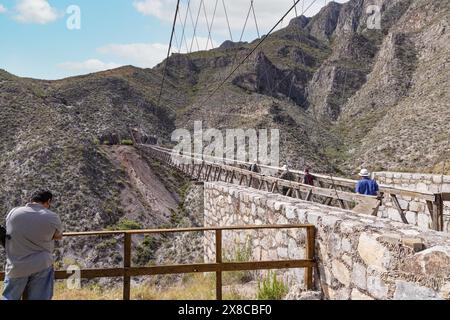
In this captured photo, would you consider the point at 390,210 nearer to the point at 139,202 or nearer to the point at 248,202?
the point at 248,202

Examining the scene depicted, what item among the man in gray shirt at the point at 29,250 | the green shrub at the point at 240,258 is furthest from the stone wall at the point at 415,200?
the man in gray shirt at the point at 29,250

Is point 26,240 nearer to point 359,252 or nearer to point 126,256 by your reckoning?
point 126,256

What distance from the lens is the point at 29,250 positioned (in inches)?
145

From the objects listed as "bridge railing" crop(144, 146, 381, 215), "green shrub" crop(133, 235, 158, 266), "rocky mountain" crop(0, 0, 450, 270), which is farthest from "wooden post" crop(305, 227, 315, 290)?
"rocky mountain" crop(0, 0, 450, 270)

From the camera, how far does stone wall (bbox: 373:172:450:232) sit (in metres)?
7.91

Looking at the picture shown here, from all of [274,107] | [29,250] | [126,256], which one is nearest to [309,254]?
[126,256]

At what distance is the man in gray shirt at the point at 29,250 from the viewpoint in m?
3.66

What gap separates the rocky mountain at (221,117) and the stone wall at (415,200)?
30.3 feet

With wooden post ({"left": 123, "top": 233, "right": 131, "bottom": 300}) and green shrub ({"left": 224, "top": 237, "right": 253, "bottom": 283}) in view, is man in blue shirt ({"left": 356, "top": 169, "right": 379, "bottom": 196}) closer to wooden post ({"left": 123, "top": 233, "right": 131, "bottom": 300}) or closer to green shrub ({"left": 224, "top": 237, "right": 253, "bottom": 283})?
green shrub ({"left": 224, "top": 237, "right": 253, "bottom": 283})

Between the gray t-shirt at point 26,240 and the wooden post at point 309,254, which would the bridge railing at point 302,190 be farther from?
the gray t-shirt at point 26,240

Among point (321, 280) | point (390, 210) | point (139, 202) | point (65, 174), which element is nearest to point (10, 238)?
point (321, 280)

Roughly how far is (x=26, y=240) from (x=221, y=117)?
44.2 meters

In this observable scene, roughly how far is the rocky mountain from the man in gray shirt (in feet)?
49.4
